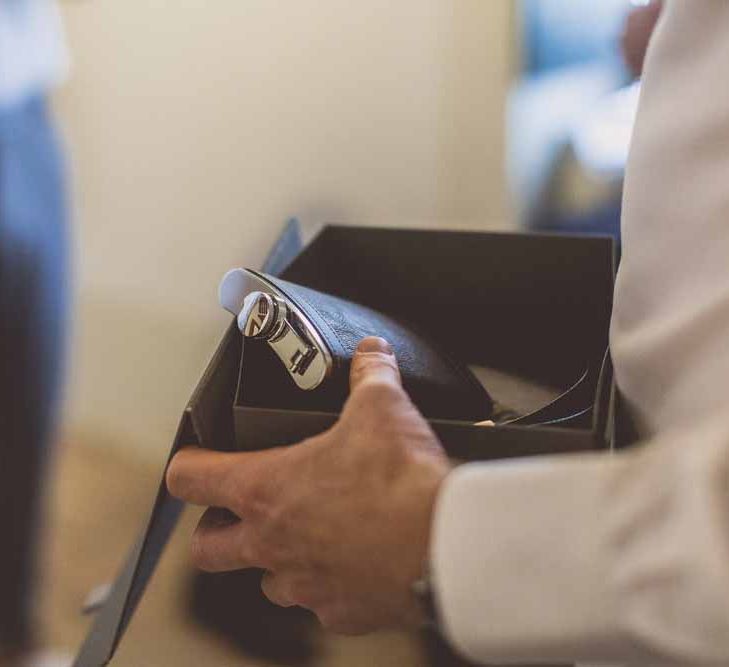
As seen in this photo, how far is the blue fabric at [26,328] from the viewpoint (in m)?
1.12

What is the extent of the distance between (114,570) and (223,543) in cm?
100

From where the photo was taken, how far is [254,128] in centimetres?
116

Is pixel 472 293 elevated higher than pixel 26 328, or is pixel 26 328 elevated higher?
pixel 472 293

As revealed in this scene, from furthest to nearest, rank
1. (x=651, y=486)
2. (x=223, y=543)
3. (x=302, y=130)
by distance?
(x=302, y=130) → (x=223, y=543) → (x=651, y=486)

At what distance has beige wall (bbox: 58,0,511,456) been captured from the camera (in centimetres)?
107

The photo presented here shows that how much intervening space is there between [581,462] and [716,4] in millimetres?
236

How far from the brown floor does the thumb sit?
189mm

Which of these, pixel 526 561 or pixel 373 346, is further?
pixel 373 346

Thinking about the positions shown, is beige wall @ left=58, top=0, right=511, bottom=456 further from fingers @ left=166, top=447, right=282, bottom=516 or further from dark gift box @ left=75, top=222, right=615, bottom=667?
fingers @ left=166, top=447, right=282, bottom=516

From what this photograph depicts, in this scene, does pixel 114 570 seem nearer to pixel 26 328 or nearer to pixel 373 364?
pixel 26 328

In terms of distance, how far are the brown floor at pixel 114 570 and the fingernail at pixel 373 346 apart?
192 millimetres

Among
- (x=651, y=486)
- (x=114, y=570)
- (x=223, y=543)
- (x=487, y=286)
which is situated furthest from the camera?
(x=114, y=570)

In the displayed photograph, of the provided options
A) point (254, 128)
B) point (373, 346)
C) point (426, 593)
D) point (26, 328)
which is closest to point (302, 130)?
point (254, 128)

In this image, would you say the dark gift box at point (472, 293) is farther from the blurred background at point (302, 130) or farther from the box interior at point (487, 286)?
the blurred background at point (302, 130)
